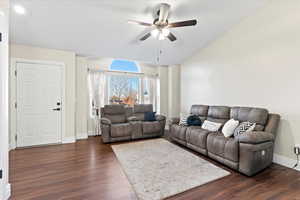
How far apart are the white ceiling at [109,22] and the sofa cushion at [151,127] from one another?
7.29 feet

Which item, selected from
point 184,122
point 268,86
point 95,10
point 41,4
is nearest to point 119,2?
point 95,10

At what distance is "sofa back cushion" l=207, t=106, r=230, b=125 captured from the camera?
347 cm

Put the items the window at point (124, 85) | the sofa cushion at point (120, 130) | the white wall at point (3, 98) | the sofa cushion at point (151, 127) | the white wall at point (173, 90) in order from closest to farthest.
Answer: the white wall at point (3, 98) < the sofa cushion at point (120, 130) < the sofa cushion at point (151, 127) < the window at point (124, 85) < the white wall at point (173, 90)

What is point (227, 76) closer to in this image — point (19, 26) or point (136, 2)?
point (136, 2)

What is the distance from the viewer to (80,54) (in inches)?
168

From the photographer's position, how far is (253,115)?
288cm

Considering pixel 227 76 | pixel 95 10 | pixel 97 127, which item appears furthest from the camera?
pixel 97 127

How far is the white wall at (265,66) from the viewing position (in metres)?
2.62

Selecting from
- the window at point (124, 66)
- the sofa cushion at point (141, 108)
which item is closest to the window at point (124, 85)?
the window at point (124, 66)

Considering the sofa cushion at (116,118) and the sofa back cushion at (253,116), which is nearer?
the sofa back cushion at (253,116)

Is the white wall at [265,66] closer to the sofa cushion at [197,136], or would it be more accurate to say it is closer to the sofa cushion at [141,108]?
the sofa cushion at [197,136]

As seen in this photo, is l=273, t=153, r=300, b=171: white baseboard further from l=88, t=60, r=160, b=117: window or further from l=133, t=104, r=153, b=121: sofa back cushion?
l=88, t=60, r=160, b=117: window

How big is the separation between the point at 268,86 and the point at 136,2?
3.01 metres

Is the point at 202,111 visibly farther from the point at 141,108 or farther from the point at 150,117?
the point at 141,108
